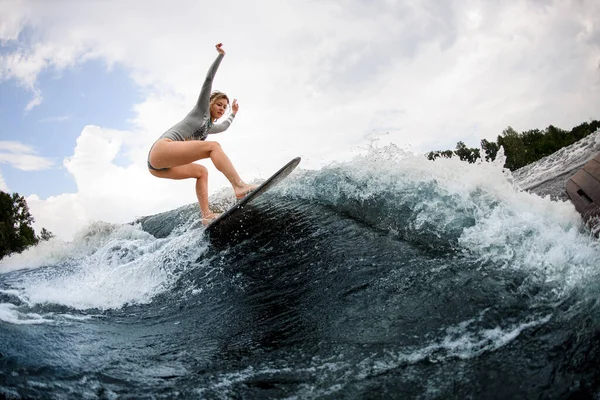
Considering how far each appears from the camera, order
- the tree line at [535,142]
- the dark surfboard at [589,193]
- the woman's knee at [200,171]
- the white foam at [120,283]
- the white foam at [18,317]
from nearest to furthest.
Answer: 1. the dark surfboard at [589,193]
2. the white foam at [18,317]
3. the white foam at [120,283]
4. the woman's knee at [200,171]
5. the tree line at [535,142]

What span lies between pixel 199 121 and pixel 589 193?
4128mm

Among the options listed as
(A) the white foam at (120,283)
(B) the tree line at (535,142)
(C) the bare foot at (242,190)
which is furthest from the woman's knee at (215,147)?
(B) the tree line at (535,142)

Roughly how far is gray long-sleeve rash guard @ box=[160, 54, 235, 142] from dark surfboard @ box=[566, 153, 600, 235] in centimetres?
387

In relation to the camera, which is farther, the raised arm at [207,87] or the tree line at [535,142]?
the tree line at [535,142]

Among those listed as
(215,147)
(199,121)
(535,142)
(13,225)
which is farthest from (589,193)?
(535,142)

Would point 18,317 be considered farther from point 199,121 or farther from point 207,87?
point 207,87

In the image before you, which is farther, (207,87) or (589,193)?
(207,87)

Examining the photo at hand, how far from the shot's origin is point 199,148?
4473 mm

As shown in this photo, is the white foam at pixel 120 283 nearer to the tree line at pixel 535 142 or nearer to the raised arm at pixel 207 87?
the raised arm at pixel 207 87

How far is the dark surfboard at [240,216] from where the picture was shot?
455 centimetres

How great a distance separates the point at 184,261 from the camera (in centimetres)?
475

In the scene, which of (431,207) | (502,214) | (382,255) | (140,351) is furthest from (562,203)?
(140,351)

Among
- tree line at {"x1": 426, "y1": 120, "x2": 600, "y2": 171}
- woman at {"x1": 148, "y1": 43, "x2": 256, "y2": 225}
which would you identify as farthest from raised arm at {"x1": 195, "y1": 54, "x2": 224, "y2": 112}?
tree line at {"x1": 426, "y1": 120, "x2": 600, "y2": 171}

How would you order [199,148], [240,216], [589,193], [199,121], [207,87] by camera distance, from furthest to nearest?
1. [240,216]
2. [199,121]
3. [207,87]
4. [199,148]
5. [589,193]
